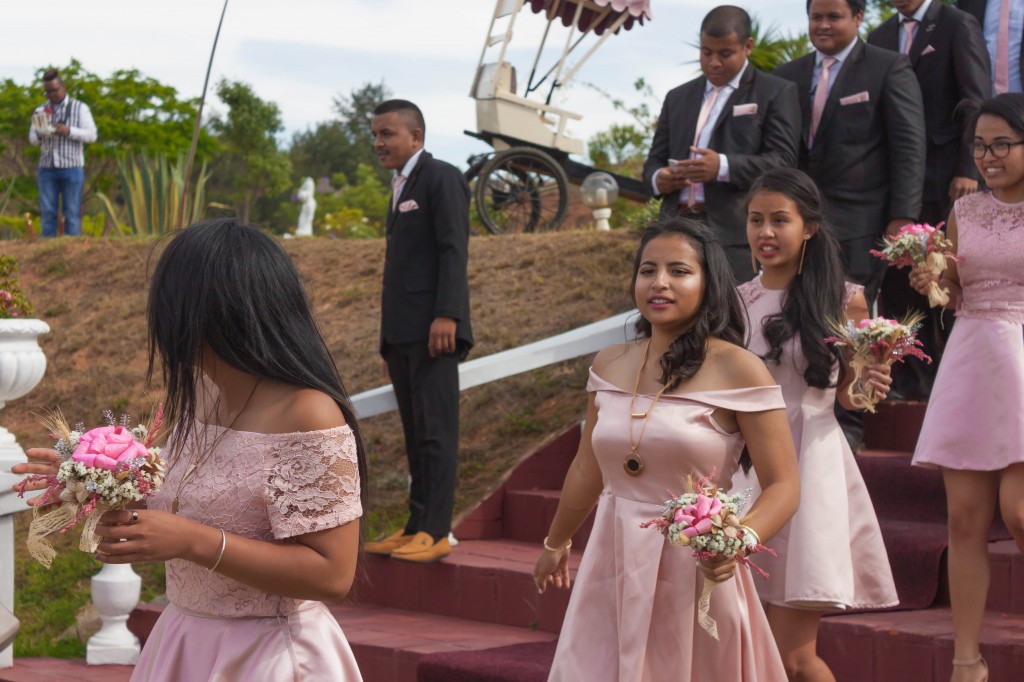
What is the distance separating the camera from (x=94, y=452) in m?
2.20


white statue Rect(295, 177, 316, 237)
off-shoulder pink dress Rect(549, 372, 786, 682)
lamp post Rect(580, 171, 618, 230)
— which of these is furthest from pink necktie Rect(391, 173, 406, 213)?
white statue Rect(295, 177, 316, 237)

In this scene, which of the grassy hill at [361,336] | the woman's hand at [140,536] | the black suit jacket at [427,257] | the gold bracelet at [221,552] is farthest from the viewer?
the grassy hill at [361,336]

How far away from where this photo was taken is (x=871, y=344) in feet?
12.7

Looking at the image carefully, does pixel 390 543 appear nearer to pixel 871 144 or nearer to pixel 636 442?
pixel 871 144

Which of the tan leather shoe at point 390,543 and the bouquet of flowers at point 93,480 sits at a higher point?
the bouquet of flowers at point 93,480

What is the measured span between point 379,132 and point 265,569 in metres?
4.21

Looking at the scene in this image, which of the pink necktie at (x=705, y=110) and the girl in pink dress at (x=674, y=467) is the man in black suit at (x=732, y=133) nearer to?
the pink necktie at (x=705, y=110)

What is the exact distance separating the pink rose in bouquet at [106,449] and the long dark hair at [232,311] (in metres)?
0.19

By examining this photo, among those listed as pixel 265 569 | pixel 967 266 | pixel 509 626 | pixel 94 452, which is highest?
pixel 967 266

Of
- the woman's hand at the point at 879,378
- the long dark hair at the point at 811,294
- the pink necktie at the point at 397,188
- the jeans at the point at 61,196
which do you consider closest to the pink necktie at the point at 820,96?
the long dark hair at the point at 811,294

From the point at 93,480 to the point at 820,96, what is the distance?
4701mm

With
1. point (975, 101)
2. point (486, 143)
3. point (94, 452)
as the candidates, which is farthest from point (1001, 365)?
point (486, 143)

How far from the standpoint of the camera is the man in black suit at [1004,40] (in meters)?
6.38

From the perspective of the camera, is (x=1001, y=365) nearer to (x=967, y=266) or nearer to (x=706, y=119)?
(x=967, y=266)
